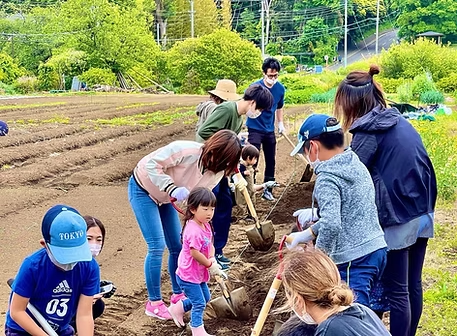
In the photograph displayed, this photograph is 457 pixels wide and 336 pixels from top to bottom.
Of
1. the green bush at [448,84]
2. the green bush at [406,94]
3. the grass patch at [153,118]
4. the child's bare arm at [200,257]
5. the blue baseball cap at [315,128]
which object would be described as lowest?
the green bush at [448,84]

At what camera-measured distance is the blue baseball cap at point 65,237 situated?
2.78 metres

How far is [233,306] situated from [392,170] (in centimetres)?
179

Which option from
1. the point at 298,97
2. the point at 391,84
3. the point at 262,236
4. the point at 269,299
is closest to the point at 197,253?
the point at 269,299

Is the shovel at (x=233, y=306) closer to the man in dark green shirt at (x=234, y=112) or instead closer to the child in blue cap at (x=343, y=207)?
the man in dark green shirt at (x=234, y=112)

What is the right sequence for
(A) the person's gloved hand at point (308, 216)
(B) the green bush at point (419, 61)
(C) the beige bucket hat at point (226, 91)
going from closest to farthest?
(A) the person's gloved hand at point (308, 216)
(C) the beige bucket hat at point (226, 91)
(B) the green bush at point (419, 61)

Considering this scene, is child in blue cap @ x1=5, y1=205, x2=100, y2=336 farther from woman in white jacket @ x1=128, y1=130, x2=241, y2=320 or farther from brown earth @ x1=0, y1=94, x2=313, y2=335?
brown earth @ x1=0, y1=94, x2=313, y2=335

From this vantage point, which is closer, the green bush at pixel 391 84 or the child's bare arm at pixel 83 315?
the child's bare arm at pixel 83 315

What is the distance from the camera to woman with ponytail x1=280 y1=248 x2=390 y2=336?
207 centimetres

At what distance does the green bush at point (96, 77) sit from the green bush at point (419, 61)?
2033 centimetres

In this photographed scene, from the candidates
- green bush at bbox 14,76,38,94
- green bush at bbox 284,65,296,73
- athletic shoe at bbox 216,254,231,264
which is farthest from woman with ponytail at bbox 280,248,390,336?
green bush at bbox 284,65,296,73

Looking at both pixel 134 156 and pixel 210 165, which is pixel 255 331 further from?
pixel 134 156

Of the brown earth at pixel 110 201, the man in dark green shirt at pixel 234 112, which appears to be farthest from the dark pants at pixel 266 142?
the man in dark green shirt at pixel 234 112

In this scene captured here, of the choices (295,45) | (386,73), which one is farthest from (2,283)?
(295,45)

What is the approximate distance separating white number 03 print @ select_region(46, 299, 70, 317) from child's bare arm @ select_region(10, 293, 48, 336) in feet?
0.37
